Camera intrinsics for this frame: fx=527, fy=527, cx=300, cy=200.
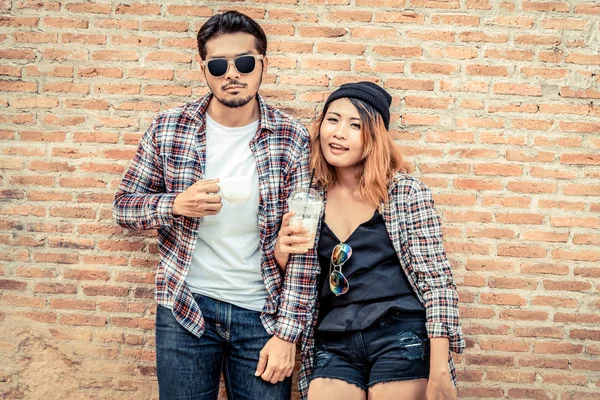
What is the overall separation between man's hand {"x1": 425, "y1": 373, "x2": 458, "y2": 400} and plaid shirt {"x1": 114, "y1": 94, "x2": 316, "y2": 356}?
2.13ft

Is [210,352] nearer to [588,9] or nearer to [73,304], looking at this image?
[73,304]

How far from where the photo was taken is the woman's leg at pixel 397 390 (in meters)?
2.37

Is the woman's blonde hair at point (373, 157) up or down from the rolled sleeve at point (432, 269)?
up

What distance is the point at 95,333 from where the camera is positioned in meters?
3.33

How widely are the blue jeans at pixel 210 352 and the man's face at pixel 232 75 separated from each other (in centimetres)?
100

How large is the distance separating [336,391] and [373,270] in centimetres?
59

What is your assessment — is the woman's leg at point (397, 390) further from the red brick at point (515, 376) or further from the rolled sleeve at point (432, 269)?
the red brick at point (515, 376)

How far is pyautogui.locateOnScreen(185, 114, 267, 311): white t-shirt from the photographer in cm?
261

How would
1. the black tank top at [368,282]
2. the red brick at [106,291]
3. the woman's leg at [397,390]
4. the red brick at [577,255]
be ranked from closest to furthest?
the woman's leg at [397,390] → the black tank top at [368,282] → the red brick at [577,255] → the red brick at [106,291]

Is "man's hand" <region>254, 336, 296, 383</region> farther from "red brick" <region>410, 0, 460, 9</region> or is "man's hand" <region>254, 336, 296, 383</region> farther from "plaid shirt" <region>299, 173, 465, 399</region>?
"red brick" <region>410, 0, 460, 9</region>

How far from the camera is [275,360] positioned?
255 cm

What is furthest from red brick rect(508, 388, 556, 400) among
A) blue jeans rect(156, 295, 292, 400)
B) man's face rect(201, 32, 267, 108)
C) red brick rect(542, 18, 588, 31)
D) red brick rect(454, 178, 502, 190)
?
man's face rect(201, 32, 267, 108)

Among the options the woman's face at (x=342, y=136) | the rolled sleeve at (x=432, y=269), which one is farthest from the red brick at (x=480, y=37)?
the rolled sleeve at (x=432, y=269)

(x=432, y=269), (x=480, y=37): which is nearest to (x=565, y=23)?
(x=480, y=37)
